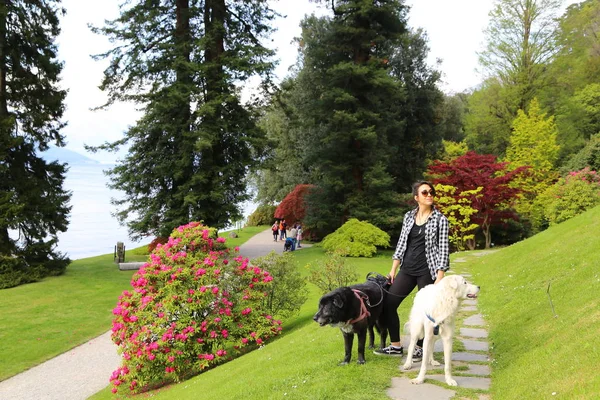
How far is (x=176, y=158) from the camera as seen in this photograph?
22172 millimetres

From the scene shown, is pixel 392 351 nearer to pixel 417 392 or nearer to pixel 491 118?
pixel 417 392

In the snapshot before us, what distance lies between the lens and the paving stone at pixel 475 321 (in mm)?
7176

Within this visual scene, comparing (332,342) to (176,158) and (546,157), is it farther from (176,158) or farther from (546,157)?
(546,157)

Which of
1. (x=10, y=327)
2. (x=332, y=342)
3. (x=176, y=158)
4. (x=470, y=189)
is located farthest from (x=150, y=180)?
(x=332, y=342)

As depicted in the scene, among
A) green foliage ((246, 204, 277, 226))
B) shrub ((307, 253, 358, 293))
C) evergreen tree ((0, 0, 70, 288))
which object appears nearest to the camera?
shrub ((307, 253, 358, 293))

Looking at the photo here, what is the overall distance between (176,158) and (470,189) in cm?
1492

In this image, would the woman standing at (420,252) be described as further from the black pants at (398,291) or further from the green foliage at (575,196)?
the green foliage at (575,196)

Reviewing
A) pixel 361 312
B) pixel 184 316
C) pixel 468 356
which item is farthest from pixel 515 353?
pixel 184 316

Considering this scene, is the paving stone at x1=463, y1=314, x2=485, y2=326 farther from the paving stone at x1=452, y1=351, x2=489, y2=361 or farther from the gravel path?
the gravel path

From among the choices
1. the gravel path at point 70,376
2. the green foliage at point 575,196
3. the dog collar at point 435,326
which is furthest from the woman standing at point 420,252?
the green foliage at point 575,196

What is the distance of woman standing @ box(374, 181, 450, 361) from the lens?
4934mm

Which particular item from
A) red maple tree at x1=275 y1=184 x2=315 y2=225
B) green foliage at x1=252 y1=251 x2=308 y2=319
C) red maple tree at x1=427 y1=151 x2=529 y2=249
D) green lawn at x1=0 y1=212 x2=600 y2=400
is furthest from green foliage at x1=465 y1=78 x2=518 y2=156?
green foliage at x1=252 y1=251 x2=308 y2=319

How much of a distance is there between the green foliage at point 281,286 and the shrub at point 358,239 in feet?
34.2

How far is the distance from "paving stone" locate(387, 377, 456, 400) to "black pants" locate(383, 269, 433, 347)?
2.72 feet
